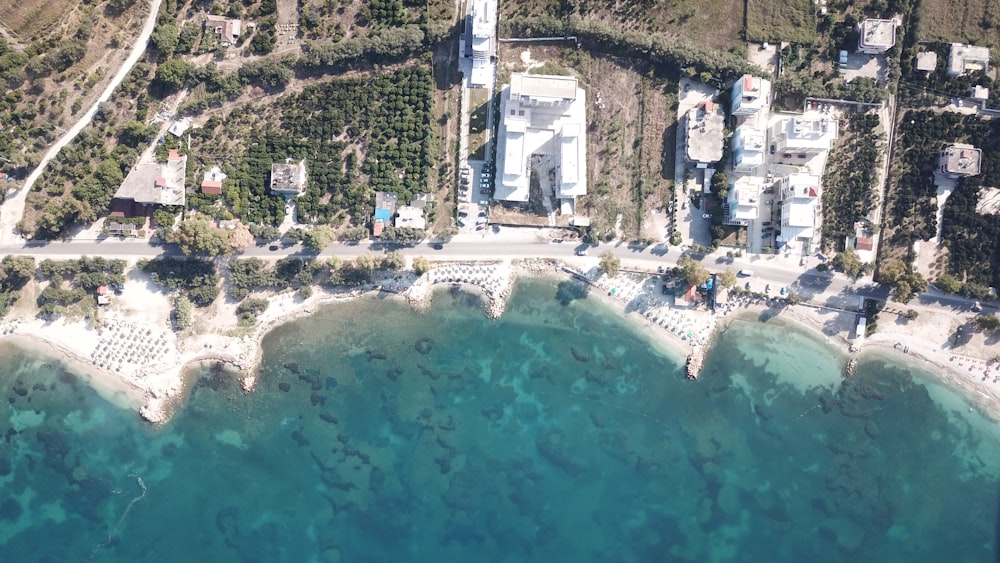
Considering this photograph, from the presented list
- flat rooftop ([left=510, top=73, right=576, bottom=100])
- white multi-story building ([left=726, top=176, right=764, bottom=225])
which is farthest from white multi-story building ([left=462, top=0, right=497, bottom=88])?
white multi-story building ([left=726, top=176, right=764, bottom=225])

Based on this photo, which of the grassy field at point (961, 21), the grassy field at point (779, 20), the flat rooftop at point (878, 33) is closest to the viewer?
the flat rooftop at point (878, 33)

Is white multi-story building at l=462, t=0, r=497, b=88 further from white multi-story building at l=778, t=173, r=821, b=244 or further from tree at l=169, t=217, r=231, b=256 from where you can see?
white multi-story building at l=778, t=173, r=821, b=244

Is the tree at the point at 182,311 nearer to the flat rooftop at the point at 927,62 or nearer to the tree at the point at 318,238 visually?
the tree at the point at 318,238

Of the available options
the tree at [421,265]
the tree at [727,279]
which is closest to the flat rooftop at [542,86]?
the tree at [421,265]

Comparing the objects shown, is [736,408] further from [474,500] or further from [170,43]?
[170,43]

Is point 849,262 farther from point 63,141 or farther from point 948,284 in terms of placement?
point 63,141
